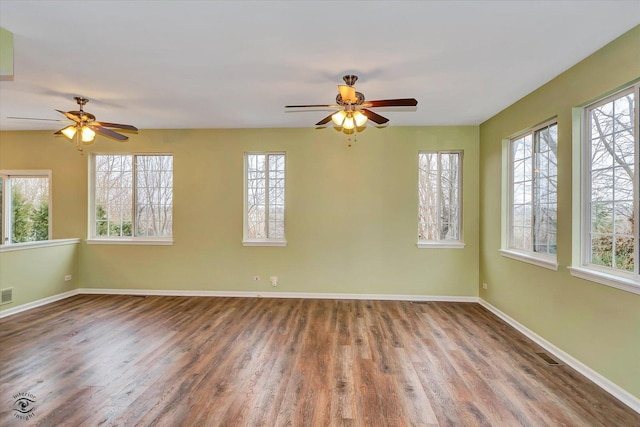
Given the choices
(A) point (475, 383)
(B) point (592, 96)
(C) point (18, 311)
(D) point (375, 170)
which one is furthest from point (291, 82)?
(C) point (18, 311)

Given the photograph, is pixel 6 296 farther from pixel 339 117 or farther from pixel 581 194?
pixel 581 194

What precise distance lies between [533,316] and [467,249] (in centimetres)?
146

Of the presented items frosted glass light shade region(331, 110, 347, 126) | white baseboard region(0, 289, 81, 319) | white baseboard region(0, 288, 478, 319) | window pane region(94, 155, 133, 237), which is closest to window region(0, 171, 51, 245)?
window pane region(94, 155, 133, 237)

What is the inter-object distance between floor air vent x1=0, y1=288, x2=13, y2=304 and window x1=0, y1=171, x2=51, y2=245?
140 centimetres

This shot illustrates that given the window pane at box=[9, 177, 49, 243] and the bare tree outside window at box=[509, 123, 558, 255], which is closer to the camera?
the bare tree outside window at box=[509, 123, 558, 255]

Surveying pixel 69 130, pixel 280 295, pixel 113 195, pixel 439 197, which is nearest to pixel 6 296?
pixel 113 195

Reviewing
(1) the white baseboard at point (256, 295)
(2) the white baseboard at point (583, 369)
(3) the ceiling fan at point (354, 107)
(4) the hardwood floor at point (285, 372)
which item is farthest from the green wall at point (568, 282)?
(3) the ceiling fan at point (354, 107)

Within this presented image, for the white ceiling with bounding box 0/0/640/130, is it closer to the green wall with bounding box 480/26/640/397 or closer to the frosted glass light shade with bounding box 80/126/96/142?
the green wall with bounding box 480/26/640/397

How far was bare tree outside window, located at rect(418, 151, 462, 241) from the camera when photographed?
15.5 ft

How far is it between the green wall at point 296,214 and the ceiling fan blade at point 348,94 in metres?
1.75

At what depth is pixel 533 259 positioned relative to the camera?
131 inches

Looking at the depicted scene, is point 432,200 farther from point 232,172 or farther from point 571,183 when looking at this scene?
point 232,172

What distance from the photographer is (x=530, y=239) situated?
142 inches

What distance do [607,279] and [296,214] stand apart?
3.65m
